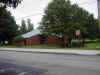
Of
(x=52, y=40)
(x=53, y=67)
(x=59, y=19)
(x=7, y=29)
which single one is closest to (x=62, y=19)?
(x=59, y=19)

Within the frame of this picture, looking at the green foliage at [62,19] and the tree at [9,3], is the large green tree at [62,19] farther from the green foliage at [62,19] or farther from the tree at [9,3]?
the tree at [9,3]

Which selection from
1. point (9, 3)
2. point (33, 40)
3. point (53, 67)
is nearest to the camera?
point (9, 3)

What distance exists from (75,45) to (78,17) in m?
8.19

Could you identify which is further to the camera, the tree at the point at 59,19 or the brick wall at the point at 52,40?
the brick wall at the point at 52,40

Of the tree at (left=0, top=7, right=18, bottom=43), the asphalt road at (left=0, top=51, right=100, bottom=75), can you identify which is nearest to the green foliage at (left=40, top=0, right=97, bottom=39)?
the tree at (left=0, top=7, right=18, bottom=43)

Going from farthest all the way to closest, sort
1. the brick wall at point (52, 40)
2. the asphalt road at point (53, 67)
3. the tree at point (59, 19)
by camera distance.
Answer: the brick wall at point (52, 40) → the tree at point (59, 19) → the asphalt road at point (53, 67)

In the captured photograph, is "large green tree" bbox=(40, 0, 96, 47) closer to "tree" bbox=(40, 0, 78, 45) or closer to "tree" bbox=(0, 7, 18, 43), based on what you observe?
"tree" bbox=(40, 0, 78, 45)

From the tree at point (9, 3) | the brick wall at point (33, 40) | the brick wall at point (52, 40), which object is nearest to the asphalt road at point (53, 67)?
the tree at point (9, 3)

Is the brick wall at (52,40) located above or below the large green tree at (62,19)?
below

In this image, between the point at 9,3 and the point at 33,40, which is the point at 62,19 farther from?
the point at 9,3

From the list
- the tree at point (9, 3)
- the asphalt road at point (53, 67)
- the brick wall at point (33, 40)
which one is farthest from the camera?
the brick wall at point (33, 40)

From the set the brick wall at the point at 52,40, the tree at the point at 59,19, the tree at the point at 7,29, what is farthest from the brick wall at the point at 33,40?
the tree at the point at 7,29

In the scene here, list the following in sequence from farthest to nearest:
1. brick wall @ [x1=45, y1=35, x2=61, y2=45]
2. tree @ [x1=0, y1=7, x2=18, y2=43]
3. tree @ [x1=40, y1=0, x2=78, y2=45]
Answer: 1. tree @ [x1=0, y1=7, x2=18, y2=43]
2. brick wall @ [x1=45, y1=35, x2=61, y2=45]
3. tree @ [x1=40, y1=0, x2=78, y2=45]

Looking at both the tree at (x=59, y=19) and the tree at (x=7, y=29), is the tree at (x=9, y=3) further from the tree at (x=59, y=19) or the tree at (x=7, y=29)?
the tree at (x=7, y=29)
